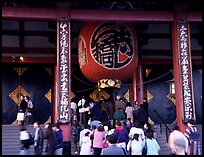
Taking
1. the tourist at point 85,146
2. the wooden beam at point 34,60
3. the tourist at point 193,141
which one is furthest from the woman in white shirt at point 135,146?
the wooden beam at point 34,60

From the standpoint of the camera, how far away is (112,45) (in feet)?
47.1

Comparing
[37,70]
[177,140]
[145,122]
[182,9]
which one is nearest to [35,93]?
[37,70]

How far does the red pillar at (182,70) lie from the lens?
45.2ft

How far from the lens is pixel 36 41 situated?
58.9 ft

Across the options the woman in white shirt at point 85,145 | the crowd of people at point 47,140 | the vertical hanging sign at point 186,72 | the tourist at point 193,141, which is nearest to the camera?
the crowd of people at point 47,140

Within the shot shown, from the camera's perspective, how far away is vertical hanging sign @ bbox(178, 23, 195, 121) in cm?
1374

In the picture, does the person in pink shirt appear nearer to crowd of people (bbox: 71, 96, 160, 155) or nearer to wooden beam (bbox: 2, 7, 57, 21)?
crowd of people (bbox: 71, 96, 160, 155)

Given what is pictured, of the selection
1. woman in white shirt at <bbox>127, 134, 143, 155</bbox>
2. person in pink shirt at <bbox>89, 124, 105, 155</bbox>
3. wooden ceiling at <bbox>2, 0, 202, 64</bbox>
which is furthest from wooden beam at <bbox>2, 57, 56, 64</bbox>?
woman in white shirt at <bbox>127, 134, 143, 155</bbox>

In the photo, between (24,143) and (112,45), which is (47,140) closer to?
(24,143)

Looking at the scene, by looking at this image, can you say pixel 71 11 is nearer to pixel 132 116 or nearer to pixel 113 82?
pixel 113 82

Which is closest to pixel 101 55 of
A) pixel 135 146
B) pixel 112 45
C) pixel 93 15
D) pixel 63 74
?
pixel 112 45

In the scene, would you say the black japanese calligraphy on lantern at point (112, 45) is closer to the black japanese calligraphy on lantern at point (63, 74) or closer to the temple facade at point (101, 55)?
the temple facade at point (101, 55)

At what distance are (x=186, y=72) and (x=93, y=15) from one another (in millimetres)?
4051

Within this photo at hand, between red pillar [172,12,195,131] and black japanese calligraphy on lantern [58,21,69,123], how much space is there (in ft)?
13.4
